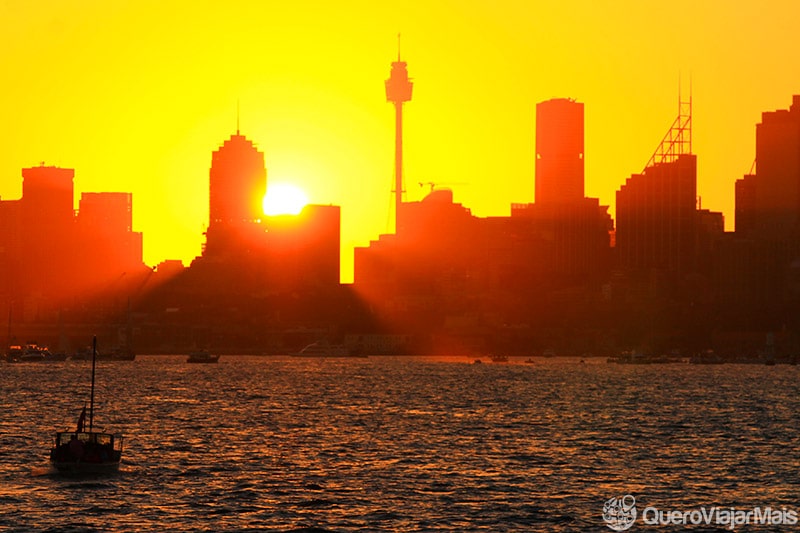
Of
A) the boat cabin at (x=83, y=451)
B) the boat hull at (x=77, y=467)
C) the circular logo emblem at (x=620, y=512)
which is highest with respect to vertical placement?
the boat cabin at (x=83, y=451)

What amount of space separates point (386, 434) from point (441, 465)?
31.1 metres

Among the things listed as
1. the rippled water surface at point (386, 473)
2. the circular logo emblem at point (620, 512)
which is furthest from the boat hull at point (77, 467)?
the circular logo emblem at point (620, 512)

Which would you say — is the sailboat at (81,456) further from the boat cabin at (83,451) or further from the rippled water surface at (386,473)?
the rippled water surface at (386,473)

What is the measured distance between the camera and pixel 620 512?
333ft

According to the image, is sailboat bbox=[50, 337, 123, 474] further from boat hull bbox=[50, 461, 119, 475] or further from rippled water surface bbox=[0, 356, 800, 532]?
rippled water surface bbox=[0, 356, 800, 532]

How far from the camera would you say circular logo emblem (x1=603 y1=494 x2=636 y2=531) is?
3782 inches

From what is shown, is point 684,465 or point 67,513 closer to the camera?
point 67,513

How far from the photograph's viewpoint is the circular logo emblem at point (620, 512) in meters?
96.1

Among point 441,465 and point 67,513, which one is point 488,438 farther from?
point 67,513

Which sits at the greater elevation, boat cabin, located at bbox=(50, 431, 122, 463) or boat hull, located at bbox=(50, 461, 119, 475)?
boat cabin, located at bbox=(50, 431, 122, 463)

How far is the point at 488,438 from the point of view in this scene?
15525cm

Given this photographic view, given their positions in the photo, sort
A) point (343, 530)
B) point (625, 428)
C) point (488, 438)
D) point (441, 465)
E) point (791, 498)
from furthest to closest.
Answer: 1. point (625, 428)
2. point (488, 438)
3. point (441, 465)
4. point (791, 498)
5. point (343, 530)

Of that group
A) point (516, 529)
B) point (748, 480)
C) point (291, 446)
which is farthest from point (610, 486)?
point (291, 446)

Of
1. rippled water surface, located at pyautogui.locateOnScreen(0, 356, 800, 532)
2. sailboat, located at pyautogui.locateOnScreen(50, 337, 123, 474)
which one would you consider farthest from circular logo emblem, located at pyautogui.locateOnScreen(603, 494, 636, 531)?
sailboat, located at pyautogui.locateOnScreen(50, 337, 123, 474)
